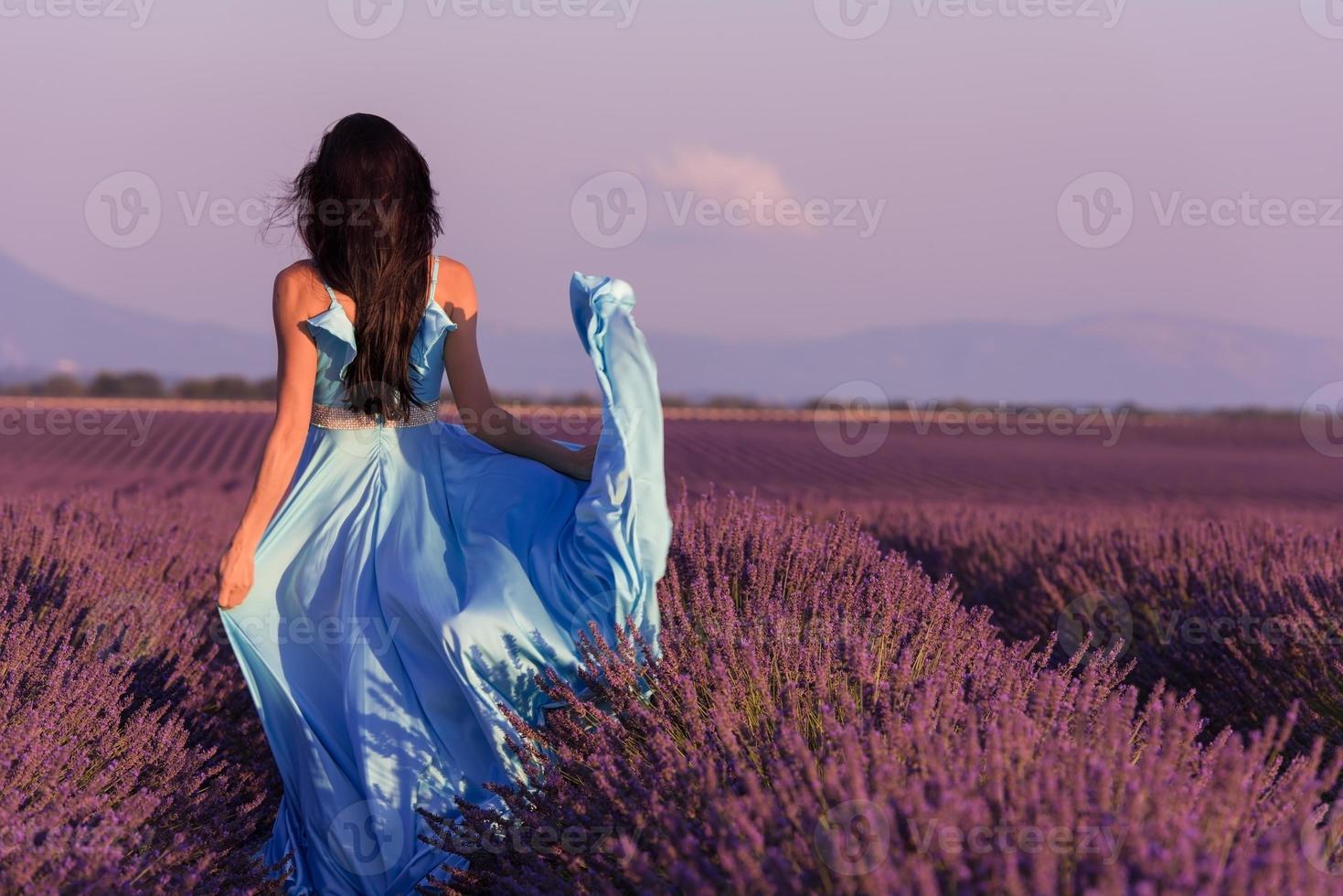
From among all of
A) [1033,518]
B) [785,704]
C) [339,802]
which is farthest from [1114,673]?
[1033,518]

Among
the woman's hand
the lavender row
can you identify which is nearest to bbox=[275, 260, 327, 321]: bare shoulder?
the woman's hand

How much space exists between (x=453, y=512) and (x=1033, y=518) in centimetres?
538

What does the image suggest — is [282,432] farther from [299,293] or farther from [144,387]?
[144,387]

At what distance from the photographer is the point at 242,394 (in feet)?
123

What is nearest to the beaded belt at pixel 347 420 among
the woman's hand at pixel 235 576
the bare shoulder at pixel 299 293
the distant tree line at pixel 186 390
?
the bare shoulder at pixel 299 293

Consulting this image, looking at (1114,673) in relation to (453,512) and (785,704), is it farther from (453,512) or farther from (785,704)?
(453,512)

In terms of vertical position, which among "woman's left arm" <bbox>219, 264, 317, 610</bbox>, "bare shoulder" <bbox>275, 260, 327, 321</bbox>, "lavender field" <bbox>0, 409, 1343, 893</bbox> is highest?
"bare shoulder" <bbox>275, 260, 327, 321</bbox>

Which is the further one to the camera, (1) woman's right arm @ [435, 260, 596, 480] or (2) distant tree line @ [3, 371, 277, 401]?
(2) distant tree line @ [3, 371, 277, 401]

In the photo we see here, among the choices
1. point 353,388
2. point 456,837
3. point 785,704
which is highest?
point 353,388

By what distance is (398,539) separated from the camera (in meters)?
3.15

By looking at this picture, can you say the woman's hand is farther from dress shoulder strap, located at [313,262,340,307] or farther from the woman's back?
dress shoulder strap, located at [313,262,340,307]

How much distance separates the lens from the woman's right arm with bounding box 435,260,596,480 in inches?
130

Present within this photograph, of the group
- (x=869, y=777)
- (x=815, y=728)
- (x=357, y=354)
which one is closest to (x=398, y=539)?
(x=357, y=354)

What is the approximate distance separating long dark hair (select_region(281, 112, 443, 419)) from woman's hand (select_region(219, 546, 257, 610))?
53 centimetres
